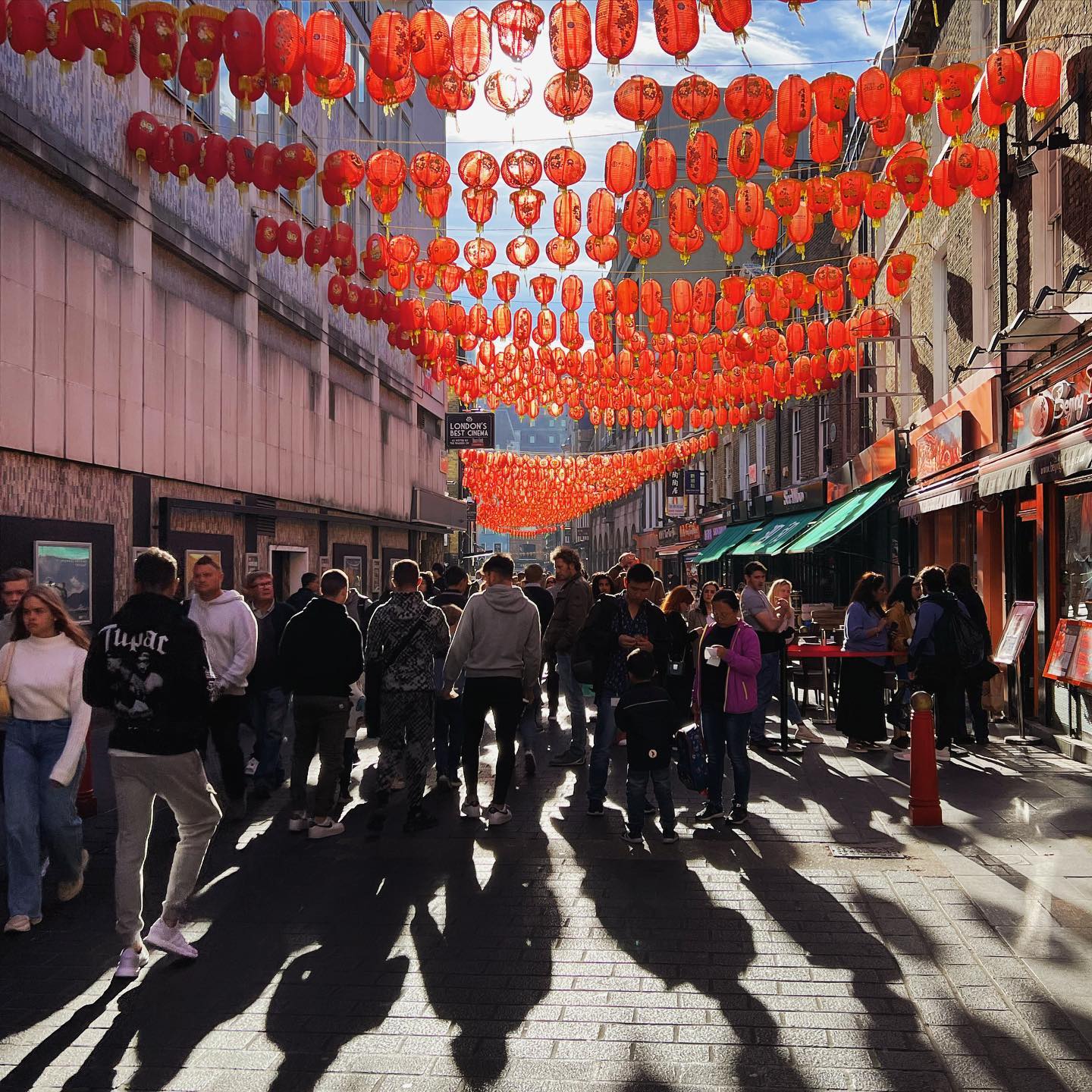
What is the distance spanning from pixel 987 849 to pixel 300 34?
7.95 metres

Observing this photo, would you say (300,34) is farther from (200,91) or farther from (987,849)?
(987,849)

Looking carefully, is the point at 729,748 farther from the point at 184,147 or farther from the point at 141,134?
the point at 141,134

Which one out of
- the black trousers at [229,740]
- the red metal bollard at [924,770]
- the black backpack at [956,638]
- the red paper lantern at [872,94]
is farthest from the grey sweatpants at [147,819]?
the red paper lantern at [872,94]

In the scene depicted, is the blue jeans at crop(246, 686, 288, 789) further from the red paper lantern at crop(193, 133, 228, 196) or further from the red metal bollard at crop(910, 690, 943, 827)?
the red paper lantern at crop(193, 133, 228, 196)

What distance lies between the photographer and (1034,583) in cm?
1334

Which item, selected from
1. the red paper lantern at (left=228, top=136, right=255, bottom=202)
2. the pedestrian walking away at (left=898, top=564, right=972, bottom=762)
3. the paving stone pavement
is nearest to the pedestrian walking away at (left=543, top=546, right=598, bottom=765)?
the paving stone pavement

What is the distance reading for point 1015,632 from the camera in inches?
489

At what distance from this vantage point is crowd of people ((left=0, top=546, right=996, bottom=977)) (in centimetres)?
546

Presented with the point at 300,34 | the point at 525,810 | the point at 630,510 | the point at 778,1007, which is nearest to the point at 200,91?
the point at 300,34

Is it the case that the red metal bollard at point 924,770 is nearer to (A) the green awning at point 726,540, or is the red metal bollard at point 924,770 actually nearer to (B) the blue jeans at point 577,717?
(B) the blue jeans at point 577,717

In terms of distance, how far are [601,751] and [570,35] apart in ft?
18.0

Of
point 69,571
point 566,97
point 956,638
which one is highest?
point 566,97

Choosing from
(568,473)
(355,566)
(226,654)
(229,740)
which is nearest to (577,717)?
(229,740)

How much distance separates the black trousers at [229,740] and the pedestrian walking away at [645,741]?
9.53ft
